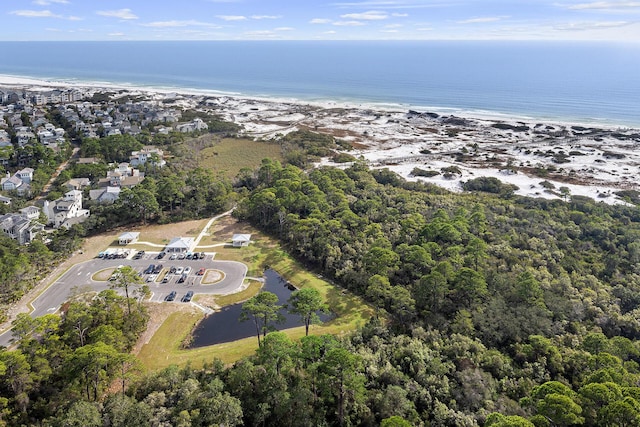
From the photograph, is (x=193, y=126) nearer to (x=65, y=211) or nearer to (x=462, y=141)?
(x=65, y=211)

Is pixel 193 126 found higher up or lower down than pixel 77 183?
higher up

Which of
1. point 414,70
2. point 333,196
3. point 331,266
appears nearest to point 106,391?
point 331,266

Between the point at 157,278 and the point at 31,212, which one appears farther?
the point at 31,212

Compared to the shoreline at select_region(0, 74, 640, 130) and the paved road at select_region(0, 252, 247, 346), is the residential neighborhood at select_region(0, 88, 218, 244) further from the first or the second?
the shoreline at select_region(0, 74, 640, 130)

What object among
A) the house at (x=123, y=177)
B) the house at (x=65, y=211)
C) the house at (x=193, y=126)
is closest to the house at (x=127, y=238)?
the house at (x=65, y=211)

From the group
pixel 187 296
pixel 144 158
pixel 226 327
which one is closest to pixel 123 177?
pixel 144 158
